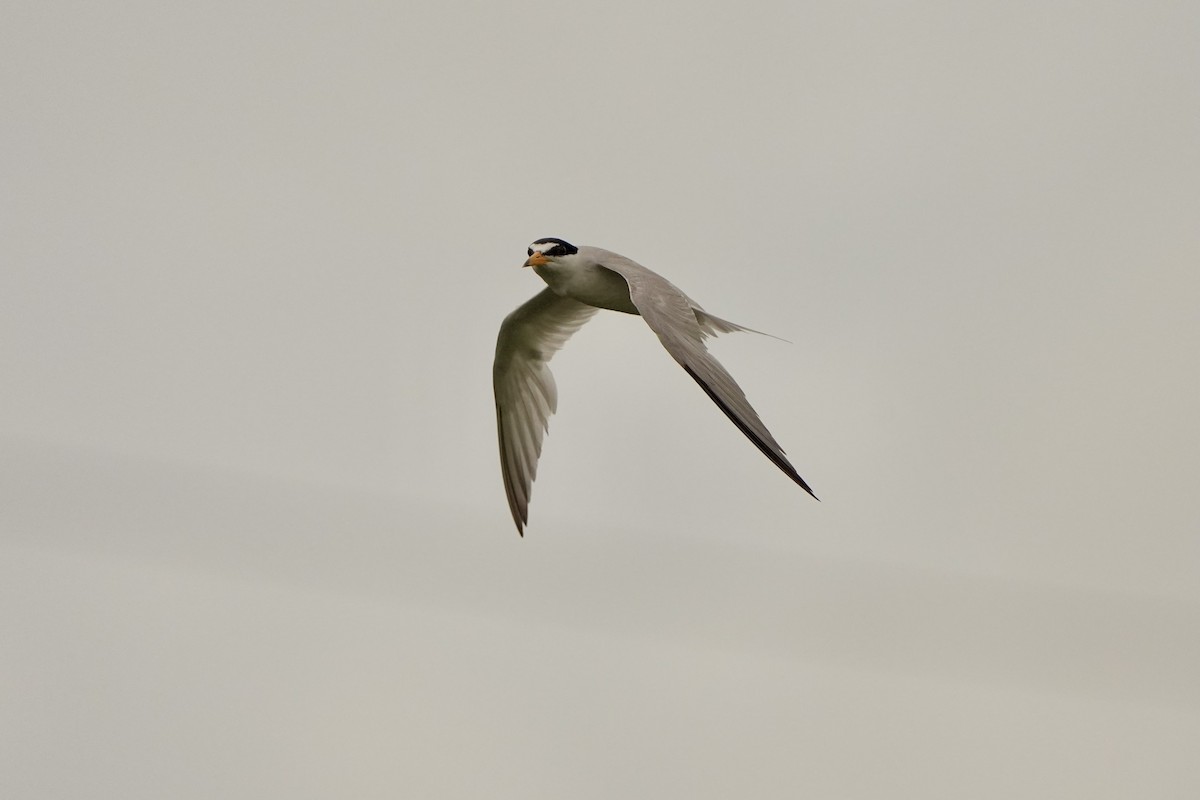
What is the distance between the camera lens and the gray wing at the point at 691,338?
10.6m

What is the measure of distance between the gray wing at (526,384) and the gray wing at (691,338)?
194 cm

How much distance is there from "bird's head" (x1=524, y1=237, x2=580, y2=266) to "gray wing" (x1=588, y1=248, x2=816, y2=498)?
280 mm

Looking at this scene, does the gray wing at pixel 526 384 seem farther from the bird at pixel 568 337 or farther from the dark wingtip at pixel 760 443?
the dark wingtip at pixel 760 443

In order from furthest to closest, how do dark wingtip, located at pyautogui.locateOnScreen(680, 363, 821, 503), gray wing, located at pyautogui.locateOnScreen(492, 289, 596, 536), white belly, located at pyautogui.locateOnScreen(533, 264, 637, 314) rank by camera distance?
1. gray wing, located at pyautogui.locateOnScreen(492, 289, 596, 536)
2. white belly, located at pyautogui.locateOnScreen(533, 264, 637, 314)
3. dark wingtip, located at pyautogui.locateOnScreen(680, 363, 821, 503)

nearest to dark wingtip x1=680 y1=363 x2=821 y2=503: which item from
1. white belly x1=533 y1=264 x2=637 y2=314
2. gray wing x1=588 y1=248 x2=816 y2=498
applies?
gray wing x1=588 y1=248 x2=816 y2=498

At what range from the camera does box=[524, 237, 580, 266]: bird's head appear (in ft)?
48.9

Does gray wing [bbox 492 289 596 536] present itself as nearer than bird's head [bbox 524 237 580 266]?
No

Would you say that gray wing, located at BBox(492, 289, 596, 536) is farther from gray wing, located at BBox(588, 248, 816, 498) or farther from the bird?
gray wing, located at BBox(588, 248, 816, 498)

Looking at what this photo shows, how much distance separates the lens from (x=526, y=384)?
57.4ft

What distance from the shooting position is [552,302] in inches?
655

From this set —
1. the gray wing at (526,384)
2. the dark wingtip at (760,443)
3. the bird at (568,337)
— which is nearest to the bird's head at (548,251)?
the bird at (568,337)

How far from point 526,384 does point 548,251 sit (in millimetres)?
2816

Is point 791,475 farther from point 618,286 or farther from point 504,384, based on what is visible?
point 504,384

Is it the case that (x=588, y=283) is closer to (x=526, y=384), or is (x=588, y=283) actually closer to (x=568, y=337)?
(x=568, y=337)
